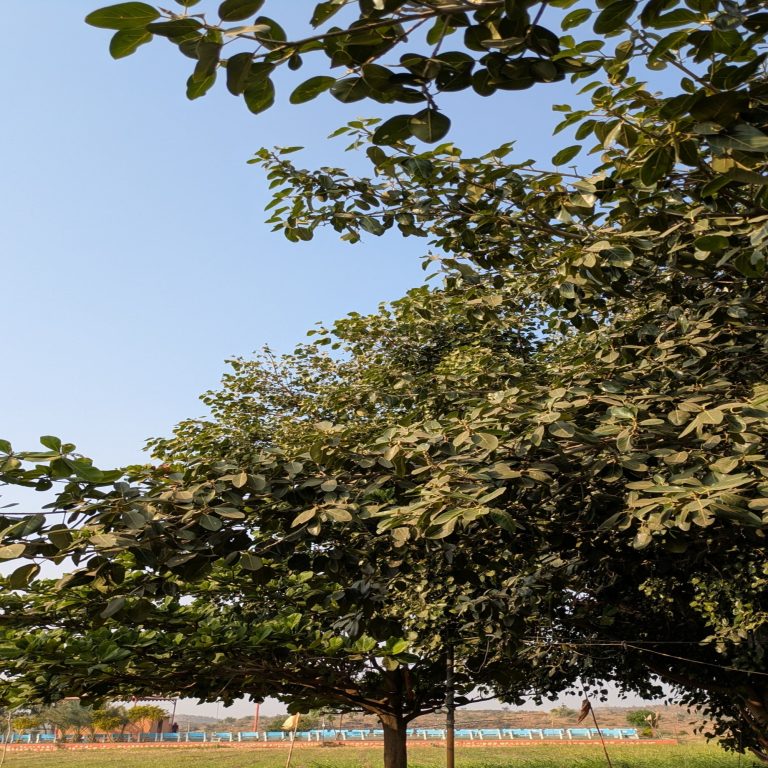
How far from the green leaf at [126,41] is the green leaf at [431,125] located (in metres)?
0.76

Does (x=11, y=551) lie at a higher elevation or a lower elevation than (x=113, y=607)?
higher

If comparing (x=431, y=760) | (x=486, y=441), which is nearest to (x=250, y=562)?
(x=486, y=441)

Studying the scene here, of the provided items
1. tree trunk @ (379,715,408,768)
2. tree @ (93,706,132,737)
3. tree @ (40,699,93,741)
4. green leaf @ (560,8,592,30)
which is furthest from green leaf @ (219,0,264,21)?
tree @ (40,699,93,741)

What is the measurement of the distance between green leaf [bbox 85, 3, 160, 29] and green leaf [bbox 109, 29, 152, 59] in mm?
16

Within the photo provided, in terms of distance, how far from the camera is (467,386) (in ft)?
17.7

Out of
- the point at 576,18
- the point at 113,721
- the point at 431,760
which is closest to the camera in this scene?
the point at 576,18

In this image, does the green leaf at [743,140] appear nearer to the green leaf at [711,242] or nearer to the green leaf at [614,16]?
the green leaf at [614,16]

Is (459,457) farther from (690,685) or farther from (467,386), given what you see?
(690,685)

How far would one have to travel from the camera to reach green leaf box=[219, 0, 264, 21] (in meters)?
1.66

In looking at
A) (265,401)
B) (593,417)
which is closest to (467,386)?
(593,417)

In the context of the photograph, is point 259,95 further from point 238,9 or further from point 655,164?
point 655,164

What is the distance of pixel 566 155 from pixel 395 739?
381 inches

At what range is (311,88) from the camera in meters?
2.01

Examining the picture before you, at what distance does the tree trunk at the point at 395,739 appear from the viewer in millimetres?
10570
